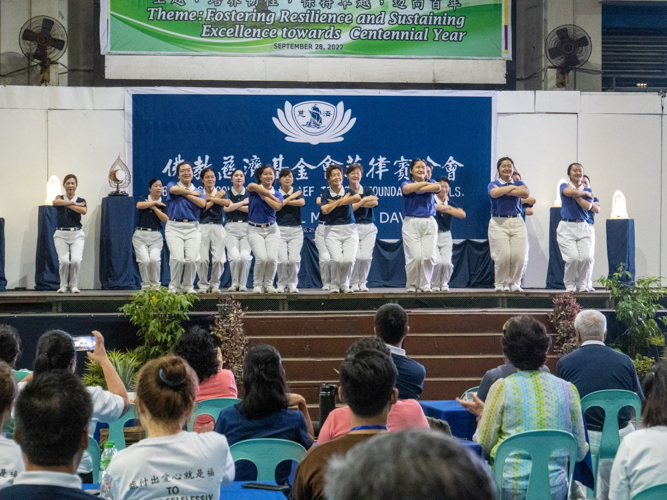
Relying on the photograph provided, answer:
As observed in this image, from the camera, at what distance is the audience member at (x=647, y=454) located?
2377 millimetres

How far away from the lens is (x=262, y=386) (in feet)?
9.91

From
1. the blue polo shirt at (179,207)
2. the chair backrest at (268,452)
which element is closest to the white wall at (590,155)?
the blue polo shirt at (179,207)

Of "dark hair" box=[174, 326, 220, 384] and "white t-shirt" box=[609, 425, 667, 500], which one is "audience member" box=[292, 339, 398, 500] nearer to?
"white t-shirt" box=[609, 425, 667, 500]

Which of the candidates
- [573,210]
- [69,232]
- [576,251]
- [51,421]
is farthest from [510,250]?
[51,421]

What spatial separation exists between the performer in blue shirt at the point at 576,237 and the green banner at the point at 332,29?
9.24 ft

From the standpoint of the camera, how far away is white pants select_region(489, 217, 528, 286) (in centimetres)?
845

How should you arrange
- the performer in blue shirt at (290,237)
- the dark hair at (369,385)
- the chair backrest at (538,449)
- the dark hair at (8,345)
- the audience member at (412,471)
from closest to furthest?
the audience member at (412,471)
the dark hair at (369,385)
the chair backrest at (538,449)
the dark hair at (8,345)
the performer in blue shirt at (290,237)

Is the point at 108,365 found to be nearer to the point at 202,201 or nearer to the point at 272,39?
the point at 202,201

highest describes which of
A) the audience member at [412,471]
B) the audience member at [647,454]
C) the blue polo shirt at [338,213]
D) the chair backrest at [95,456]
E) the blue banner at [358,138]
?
the blue banner at [358,138]

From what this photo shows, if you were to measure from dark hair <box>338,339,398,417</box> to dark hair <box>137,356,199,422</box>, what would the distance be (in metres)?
0.50

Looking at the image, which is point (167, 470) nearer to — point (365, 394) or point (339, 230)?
point (365, 394)

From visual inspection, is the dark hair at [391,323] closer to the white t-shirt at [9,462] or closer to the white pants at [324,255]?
the white t-shirt at [9,462]

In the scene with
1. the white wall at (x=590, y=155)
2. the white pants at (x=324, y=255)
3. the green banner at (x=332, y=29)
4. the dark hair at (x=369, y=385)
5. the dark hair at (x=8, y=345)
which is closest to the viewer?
the dark hair at (x=369, y=385)

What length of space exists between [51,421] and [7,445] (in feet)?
1.91
